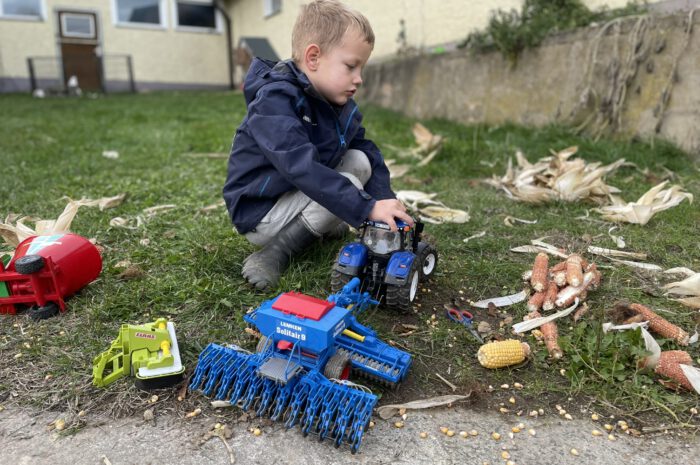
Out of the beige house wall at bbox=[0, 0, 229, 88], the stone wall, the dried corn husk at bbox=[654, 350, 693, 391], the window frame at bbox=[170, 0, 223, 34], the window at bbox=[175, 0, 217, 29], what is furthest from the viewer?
the window at bbox=[175, 0, 217, 29]

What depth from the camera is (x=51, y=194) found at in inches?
180

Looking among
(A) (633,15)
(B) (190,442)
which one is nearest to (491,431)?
(B) (190,442)

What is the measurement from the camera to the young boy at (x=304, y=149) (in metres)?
2.33

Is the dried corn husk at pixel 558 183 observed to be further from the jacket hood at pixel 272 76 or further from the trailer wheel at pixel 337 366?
the trailer wheel at pixel 337 366

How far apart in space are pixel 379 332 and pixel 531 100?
17.3 feet

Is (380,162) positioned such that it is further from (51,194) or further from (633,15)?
(633,15)

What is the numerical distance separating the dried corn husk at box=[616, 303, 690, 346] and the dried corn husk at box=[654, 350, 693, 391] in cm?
14

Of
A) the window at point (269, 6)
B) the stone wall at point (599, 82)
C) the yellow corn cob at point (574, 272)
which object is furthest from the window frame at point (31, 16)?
the yellow corn cob at point (574, 272)

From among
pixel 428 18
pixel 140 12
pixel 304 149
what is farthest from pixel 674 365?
pixel 140 12

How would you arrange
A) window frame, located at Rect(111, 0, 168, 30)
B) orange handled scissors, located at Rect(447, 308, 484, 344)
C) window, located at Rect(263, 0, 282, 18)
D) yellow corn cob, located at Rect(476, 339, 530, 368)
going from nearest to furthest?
1. yellow corn cob, located at Rect(476, 339, 530, 368)
2. orange handled scissors, located at Rect(447, 308, 484, 344)
3. window, located at Rect(263, 0, 282, 18)
4. window frame, located at Rect(111, 0, 168, 30)

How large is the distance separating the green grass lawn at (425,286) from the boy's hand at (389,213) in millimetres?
452

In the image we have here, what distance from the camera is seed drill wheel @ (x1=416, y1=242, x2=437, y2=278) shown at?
260cm

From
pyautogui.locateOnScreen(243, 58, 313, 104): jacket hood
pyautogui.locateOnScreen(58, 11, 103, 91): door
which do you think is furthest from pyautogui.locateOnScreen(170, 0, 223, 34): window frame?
pyautogui.locateOnScreen(243, 58, 313, 104): jacket hood

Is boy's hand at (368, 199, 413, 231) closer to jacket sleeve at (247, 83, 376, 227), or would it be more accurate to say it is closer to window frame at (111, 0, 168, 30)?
jacket sleeve at (247, 83, 376, 227)
